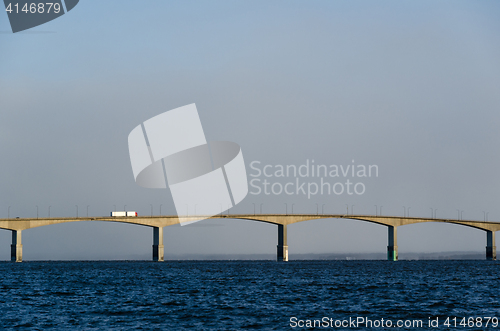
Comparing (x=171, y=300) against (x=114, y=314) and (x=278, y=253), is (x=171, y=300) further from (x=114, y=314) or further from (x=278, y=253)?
(x=278, y=253)

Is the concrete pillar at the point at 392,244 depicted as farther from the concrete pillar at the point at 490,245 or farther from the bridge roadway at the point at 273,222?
the concrete pillar at the point at 490,245

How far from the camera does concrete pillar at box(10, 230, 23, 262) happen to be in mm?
127688

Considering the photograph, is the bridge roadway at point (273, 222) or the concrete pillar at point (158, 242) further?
the concrete pillar at point (158, 242)

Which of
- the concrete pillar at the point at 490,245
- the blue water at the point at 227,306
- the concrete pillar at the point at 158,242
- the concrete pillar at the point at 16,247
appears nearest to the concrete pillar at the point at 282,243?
the concrete pillar at the point at 158,242

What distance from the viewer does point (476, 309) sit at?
111ft

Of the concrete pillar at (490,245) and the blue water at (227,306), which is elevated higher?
the blue water at (227,306)

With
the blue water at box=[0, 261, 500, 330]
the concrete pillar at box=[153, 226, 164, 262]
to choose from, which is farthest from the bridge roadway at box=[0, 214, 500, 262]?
the blue water at box=[0, 261, 500, 330]

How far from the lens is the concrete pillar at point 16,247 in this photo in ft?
419

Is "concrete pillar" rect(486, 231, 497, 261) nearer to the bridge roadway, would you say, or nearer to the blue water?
the bridge roadway

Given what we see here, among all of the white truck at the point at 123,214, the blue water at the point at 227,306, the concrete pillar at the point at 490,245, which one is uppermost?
the white truck at the point at 123,214

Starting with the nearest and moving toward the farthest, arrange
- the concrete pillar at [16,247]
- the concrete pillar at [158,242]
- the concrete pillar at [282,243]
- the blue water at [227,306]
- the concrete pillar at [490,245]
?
the blue water at [227,306]
the concrete pillar at [16,247]
the concrete pillar at [158,242]
the concrete pillar at [282,243]
the concrete pillar at [490,245]

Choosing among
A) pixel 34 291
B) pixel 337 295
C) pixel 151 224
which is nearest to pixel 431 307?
pixel 337 295

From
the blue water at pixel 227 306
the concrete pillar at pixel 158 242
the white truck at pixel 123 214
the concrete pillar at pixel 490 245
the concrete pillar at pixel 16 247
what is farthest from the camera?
the concrete pillar at pixel 490 245

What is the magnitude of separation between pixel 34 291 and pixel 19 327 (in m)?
20.5
